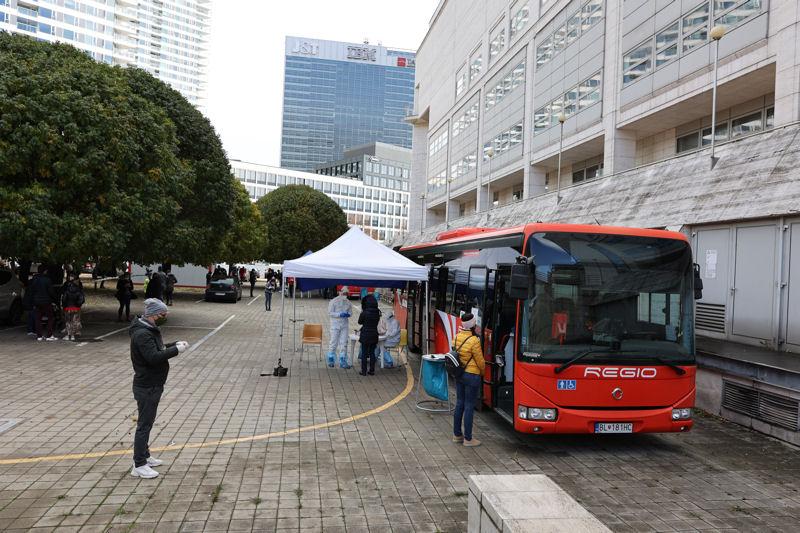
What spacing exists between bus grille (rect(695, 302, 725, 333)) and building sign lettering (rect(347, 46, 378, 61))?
188 metres

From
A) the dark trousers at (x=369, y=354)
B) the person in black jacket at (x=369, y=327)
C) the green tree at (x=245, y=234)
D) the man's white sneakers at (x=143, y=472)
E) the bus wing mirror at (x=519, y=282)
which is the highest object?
the green tree at (x=245, y=234)

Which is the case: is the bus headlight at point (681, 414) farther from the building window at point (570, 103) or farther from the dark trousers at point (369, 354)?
the building window at point (570, 103)

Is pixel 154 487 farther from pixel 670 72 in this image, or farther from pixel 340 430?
pixel 670 72

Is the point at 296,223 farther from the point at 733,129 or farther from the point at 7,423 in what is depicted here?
the point at 7,423

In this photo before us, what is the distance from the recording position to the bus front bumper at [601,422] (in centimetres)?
700

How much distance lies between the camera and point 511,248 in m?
8.08

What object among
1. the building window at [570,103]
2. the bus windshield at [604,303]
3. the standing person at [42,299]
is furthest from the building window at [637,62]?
the standing person at [42,299]

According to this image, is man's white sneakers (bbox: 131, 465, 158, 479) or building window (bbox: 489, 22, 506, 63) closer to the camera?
man's white sneakers (bbox: 131, 465, 158, 479)

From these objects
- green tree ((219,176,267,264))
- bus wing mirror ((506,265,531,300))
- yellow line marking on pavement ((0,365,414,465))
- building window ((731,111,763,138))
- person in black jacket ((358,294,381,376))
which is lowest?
yellow line marking on pavement ((0,365,414,465))

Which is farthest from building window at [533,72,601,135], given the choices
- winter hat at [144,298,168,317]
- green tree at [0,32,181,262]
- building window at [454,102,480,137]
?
winter hat at [144,298,168,317]

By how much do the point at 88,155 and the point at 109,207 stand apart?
57.6 inches

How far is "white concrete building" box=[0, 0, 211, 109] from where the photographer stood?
96.3 metres

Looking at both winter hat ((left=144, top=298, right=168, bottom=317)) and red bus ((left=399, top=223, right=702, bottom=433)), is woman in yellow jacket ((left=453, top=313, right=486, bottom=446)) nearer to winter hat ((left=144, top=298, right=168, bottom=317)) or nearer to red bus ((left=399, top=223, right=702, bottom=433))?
red bus ((left=399, top=223, right=702, bottom=433))

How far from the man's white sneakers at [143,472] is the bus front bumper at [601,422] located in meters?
4.27
